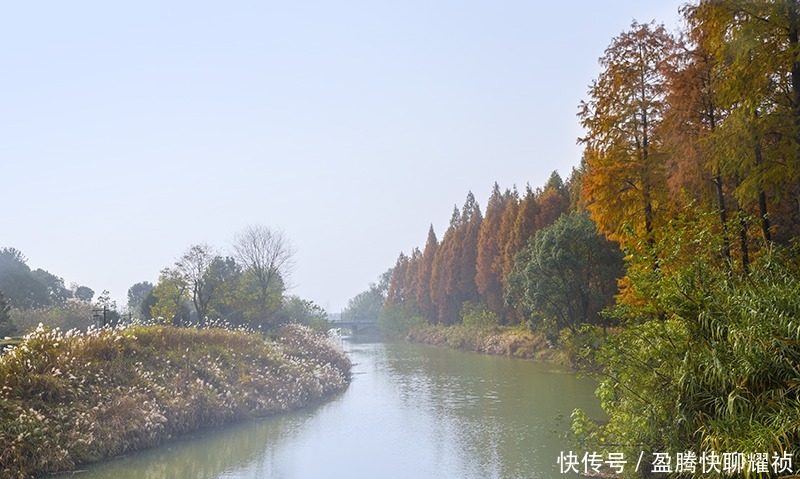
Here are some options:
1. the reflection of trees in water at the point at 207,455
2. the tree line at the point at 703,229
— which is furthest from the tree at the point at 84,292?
the tree line at the point at 703,229

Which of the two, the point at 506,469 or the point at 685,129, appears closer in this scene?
Result: the point at 506,469

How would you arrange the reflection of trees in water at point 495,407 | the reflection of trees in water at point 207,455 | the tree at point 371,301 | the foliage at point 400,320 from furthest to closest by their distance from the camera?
the tree at point 371,301 < the foliage at point 400,320 < the reflection of trees in water at point 495,407 < the reflection of trees in water at point 207,455

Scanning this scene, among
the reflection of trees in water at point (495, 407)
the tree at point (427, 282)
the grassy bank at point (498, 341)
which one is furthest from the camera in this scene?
the tree at point (427, 282)

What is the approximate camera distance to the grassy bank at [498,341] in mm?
35812

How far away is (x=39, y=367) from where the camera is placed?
45.1 ft

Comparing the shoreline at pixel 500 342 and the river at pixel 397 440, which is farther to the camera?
the shoreline at pixel 500 342

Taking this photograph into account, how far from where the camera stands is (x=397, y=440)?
50.6 feet

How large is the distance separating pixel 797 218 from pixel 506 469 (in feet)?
38.7

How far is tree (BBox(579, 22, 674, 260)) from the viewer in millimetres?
16406

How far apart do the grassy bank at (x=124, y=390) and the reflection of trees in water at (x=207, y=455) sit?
46 cm

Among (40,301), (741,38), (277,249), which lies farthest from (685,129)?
(40,301)

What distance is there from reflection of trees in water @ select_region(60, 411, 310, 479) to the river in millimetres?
22

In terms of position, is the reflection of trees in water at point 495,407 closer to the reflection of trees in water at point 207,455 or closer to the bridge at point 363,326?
the reflection of trees in water at point 207,455

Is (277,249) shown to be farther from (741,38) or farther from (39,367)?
(741,38)
